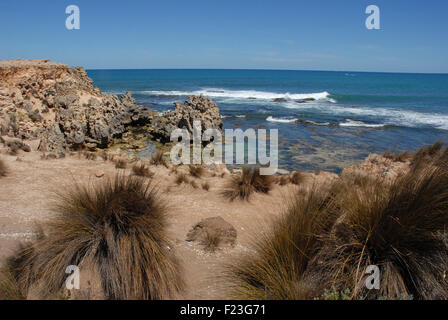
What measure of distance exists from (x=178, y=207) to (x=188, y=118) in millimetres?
10785

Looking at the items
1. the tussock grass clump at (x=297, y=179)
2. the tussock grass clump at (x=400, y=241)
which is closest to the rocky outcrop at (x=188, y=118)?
the tussock grass clump at (x=297, y=179)

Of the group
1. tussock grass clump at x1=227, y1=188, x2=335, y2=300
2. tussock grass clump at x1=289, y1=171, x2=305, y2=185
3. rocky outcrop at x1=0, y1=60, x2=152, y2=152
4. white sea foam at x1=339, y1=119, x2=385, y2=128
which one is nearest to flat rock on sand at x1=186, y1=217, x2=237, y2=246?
tussock grass clump at x1=227, y1=188, x2=335, y2=300

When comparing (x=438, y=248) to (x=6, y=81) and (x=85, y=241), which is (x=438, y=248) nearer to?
(x=85, y=241)

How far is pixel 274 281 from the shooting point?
277 cm

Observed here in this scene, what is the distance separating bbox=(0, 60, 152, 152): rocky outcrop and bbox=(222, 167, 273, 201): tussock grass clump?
26.6 feet

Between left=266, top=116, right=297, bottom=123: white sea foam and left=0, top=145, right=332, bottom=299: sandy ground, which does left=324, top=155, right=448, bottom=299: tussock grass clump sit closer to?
left=0, top=145, right=332, bottom=299: sandy ground

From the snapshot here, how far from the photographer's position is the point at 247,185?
6.43 metres

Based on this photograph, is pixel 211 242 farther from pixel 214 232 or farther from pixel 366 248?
pixel 366 248

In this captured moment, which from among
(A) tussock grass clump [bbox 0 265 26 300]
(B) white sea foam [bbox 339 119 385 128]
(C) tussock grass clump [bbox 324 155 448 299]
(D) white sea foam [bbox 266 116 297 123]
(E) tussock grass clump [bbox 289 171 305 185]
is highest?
(D) white sea foam [bbox 266 116 297 123]

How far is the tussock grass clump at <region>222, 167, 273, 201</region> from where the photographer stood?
6.30 meters

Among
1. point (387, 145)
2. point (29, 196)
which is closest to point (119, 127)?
point (29, 196)

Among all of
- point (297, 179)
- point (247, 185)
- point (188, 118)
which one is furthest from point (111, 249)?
point (188, 118)
